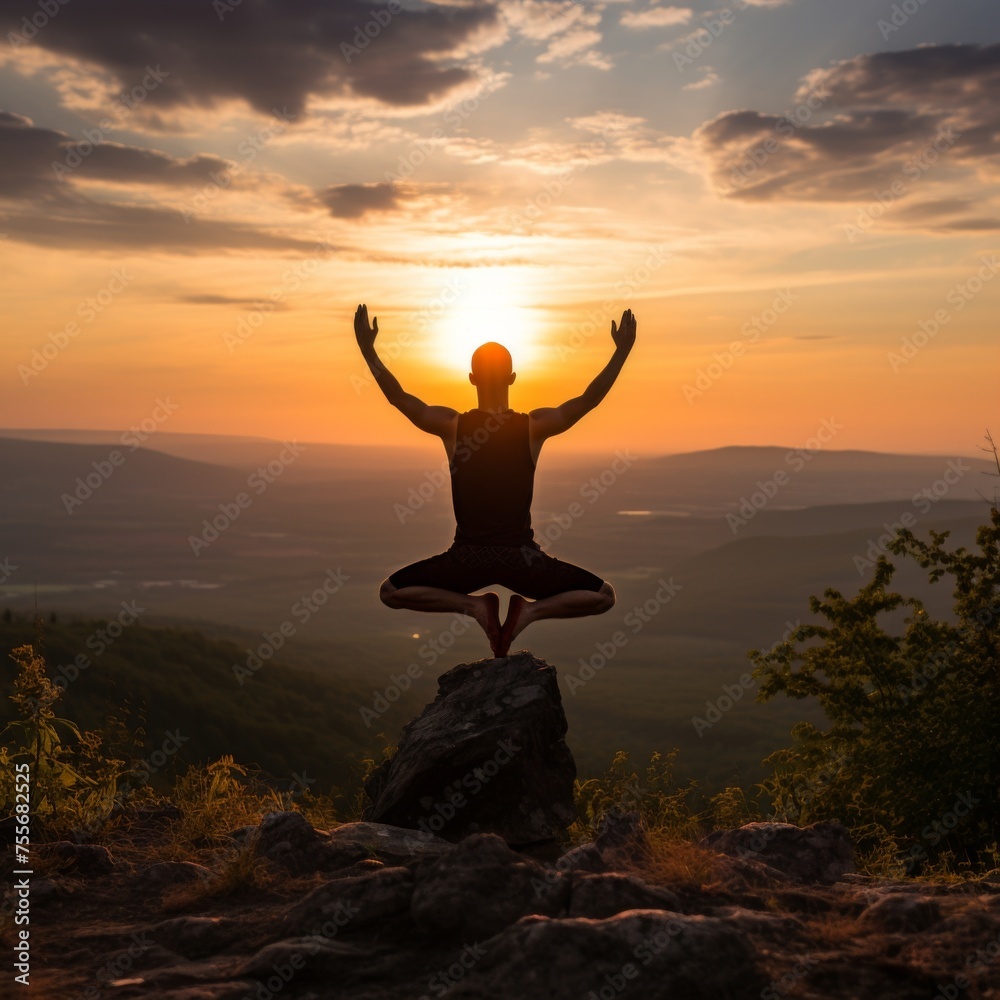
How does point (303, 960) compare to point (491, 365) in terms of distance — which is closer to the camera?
point (303, 960)

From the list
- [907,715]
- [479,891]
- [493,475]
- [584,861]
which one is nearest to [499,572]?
[493,475]

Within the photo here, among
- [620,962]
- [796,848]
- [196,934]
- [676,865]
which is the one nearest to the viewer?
[620,962]

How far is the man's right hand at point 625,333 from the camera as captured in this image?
335 inches

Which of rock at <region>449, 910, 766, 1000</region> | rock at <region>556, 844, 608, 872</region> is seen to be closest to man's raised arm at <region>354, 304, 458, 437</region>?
→ rock at <region>556, 844, 608, 872</region>

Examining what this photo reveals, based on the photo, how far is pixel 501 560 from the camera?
868 cm

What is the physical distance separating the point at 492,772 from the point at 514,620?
1.43m

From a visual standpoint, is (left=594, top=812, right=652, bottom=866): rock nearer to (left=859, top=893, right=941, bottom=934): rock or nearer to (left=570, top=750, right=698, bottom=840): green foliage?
(left=570, top=750, right=698, bottom=840): green foliage

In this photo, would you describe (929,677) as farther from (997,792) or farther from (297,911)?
(297,911)

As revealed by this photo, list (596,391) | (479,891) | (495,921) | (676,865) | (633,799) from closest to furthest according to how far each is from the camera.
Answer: (495,921)
(479,891)
(676,865)
(596,391)
(633,799)

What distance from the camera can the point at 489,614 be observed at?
884 centimetres

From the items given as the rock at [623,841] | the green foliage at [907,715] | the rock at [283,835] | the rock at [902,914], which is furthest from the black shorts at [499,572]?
the green foliage at [907,715]

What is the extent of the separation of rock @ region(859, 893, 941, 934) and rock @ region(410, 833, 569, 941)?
1703 mm

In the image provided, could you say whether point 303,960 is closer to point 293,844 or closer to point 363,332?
point 293,844

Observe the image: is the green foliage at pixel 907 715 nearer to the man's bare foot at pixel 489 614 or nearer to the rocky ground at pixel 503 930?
the man's bare foot at pixel 489 614
